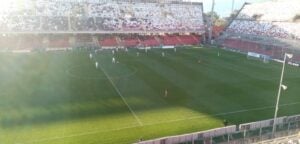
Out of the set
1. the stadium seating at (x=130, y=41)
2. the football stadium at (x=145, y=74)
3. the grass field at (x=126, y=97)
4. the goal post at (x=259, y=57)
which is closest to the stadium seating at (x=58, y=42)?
the football stadium at (x=145, y=74)

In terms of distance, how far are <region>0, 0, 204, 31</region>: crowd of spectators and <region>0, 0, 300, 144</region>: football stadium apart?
0.21 m

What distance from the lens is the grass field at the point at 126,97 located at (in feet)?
62.8

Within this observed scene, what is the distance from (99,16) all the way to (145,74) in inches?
1177

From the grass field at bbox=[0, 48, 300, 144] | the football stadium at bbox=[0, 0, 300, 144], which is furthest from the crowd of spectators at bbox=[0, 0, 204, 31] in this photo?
the grass field at bbox=[0, 48, 300, 144]

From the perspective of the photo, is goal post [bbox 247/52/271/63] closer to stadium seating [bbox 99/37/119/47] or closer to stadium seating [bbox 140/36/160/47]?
stadium seating [bbox 140/36/160/47]

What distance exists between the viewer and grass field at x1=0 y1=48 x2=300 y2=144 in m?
19.2

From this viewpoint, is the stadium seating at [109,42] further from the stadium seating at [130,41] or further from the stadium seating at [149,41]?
the stadium seating at [149,41]

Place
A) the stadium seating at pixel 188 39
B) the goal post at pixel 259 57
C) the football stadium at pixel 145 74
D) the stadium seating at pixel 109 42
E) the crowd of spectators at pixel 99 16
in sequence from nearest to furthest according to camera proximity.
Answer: the football stadium at pixel 145 74 → the goal post at pixel 259 57 → the crowd of spectators at pixel 99 16 → the stadium seating at pixel 109 42 → the stadium seating at pixel 188 39

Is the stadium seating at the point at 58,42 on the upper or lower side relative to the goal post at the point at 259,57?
upper

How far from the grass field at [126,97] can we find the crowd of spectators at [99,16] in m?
13.5

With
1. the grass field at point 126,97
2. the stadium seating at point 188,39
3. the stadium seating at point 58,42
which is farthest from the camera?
the stadium seating at point 188,39

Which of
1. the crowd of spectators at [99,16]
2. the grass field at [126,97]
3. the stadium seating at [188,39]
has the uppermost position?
the crowd of spectators at [99,16]

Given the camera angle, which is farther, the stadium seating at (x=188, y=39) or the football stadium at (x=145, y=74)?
the stadium seating at (x=188, y=39)

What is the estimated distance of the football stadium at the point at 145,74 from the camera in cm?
1905
